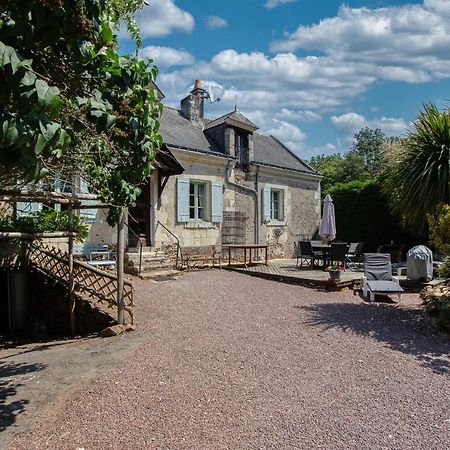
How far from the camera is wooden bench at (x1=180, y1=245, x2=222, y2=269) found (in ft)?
40.1

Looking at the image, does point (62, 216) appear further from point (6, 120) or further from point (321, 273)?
point (321, 273)

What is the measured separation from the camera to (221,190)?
44.7 ft

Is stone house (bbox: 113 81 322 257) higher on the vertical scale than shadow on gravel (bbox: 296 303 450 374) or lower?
higher

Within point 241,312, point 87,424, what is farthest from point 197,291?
point 87,424

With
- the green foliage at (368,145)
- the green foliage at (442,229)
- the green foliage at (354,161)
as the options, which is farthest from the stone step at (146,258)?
the green foliage at (368,145)

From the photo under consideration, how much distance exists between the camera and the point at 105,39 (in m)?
2.85

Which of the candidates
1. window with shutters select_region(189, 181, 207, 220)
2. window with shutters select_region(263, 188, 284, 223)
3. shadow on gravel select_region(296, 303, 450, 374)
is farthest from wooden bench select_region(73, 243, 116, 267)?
window with shutters select_region(263, 188, 284, 223)

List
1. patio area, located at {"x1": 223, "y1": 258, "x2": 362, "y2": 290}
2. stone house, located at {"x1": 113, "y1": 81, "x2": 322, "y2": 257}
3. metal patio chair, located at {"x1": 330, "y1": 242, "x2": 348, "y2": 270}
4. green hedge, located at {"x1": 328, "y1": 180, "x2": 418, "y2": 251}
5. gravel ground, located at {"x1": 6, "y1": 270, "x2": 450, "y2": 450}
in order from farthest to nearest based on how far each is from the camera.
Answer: green hedge, located at {"x1": 328, "y1": 180, "x2": 418, "y2": 251} < stone house, located at {"x1": 113, "y1": 81, "x2": 322, "y2": 257} < metal patio chair, located at {"x1": 330, "y1": 242, "x2": 348, "y2": 270} < patio area, located at {"x1": 223, "y1": 258, "x2": 362, "y2": 290} < gravel ground, located at {"x1": 6, "y1": 270, "x2": 450, "y2": 450}

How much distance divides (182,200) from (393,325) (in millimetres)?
7769

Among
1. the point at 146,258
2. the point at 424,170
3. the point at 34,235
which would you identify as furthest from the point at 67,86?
the point at 146,258

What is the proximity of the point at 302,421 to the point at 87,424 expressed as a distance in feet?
5.72

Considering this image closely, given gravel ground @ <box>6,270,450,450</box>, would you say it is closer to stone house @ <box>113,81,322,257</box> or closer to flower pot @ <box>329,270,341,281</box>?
flower pot @ <box>329,270,341,281</box>

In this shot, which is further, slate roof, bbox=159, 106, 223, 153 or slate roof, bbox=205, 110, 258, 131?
slate roof, bbox=205, 110, 258, 131

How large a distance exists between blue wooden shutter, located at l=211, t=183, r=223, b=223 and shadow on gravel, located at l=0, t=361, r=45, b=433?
8.81m
